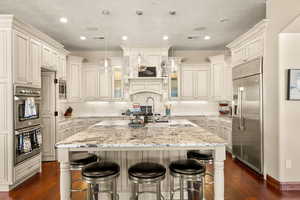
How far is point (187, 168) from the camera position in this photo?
78.2 inches

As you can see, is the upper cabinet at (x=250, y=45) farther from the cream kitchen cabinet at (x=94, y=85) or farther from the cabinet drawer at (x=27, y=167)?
the cabinet drawer at (x=27, y=167)

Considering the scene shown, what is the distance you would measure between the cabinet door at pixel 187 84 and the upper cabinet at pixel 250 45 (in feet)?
5.37

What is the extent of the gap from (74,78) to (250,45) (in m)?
4.79

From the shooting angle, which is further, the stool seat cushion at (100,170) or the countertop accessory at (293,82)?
the countertop accessory at (293,82)

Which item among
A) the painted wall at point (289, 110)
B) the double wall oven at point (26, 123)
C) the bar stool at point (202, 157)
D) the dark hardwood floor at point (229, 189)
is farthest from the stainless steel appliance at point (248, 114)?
the double wall oven at point (26, 123)

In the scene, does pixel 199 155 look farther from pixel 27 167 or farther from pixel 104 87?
pixel 104 87

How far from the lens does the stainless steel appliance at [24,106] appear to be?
10.0ft

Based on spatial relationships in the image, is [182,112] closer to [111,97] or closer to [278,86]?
[111,97]

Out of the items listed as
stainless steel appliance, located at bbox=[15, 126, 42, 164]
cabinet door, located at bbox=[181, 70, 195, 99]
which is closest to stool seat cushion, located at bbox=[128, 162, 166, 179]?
stainless steel appliance, located at bbox=[15, 126, 42, 164]

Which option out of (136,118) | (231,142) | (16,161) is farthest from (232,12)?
(16,161)

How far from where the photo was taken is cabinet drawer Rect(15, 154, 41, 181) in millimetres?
3072

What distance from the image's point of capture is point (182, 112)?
6207 mm

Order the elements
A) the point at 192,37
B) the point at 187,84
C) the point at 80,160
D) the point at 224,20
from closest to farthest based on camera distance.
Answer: the point at 80,160, the point at 224,20, the point at 192,37, the point at 187,84

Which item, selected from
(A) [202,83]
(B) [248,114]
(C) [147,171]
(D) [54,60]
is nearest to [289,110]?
(B) [248,114]
